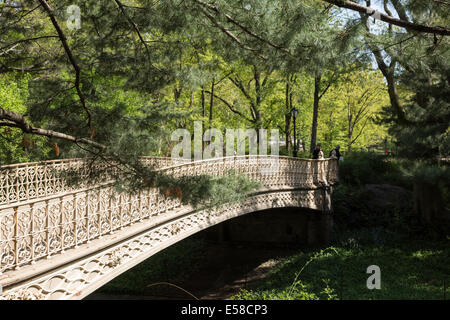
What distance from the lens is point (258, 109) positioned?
2475 cm

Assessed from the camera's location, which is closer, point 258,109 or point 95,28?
point 95,28

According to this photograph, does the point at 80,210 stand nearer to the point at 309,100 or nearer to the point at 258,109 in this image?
the point at 258,109

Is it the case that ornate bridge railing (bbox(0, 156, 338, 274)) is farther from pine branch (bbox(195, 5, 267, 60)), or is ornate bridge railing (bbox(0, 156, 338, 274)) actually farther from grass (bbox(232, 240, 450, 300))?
grass (bbox(232, 240, 450, 300))

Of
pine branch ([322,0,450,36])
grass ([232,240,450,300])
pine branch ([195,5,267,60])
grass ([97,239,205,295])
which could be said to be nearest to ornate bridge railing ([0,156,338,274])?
pine branch ([195,5,267,60])

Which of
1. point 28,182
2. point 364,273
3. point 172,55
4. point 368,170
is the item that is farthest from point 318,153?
point 28,182

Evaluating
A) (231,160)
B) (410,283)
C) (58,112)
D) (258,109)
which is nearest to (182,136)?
(258,109)

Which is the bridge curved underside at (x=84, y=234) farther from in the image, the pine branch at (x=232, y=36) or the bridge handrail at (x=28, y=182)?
the pine branch at (x=232, y=36)

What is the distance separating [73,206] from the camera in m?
7.02

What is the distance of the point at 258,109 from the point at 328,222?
28.8 ft

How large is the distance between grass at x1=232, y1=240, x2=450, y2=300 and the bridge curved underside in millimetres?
3458

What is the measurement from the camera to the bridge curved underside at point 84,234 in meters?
6.01

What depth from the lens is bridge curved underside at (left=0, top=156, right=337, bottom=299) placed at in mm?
6008

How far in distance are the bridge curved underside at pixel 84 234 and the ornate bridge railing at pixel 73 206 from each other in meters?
0.02

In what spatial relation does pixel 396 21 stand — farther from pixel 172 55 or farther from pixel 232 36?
pixel 172 55
